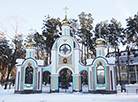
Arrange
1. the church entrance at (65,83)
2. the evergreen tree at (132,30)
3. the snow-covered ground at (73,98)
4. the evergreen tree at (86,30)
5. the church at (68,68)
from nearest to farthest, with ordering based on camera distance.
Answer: the snow-covered ground at (73,98), the church at (68,68), the church entrance at (65,83), the evergreen tree at (132,30), the evergreen tree at (86,30)

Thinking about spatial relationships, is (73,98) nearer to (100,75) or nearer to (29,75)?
(100,75)

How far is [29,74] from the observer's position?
1838cm

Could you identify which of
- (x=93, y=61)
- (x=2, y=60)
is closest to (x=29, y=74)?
(x=93, y=61)

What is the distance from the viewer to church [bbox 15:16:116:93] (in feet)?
56.6

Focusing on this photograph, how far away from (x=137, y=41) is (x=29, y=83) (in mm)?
18651

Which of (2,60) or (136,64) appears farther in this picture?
(136,64)

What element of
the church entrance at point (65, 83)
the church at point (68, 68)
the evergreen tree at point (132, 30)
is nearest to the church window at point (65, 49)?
the church at point (68, 68)

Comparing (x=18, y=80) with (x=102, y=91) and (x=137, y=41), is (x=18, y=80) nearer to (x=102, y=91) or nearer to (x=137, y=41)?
(x=102, y=91)

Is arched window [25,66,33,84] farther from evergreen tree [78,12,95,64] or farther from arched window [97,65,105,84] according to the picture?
evergreen tree [78,12,95,64]

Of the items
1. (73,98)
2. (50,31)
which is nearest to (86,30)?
Answer: (50,31)

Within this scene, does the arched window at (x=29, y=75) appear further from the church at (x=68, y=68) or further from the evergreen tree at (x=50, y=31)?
the evergreen tree at (x=50, y=31)

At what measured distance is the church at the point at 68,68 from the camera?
56.6 feet

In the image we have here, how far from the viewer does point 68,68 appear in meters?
18.8

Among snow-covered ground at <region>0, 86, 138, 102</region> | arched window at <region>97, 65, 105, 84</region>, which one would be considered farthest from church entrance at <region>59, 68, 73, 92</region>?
snow-covered ground at <region>0, 86, 138, 102</region>
